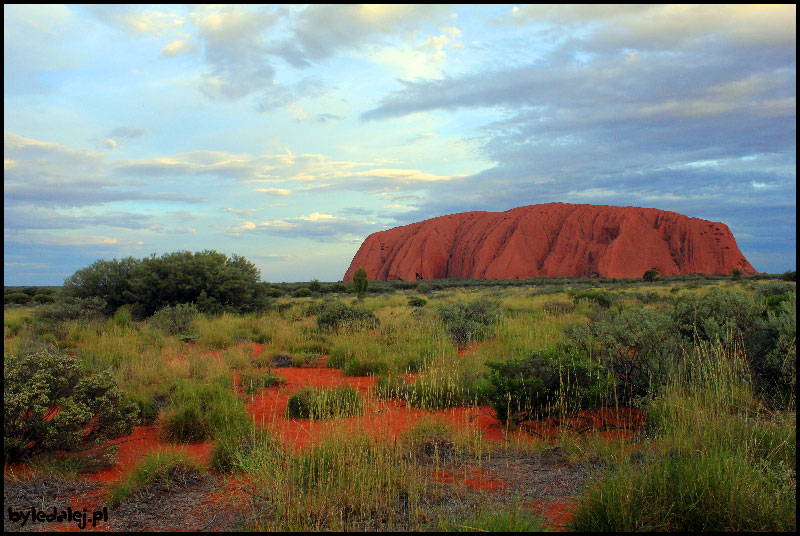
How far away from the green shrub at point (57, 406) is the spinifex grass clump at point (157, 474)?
90 cm

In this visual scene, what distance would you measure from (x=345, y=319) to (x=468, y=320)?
10.5ft

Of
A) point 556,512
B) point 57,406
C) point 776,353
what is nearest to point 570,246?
point 776,353

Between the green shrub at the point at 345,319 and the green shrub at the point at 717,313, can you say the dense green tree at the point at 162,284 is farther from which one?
the green shrub at the point at 717,313

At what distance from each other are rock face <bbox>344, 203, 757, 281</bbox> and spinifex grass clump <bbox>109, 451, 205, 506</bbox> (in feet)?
256

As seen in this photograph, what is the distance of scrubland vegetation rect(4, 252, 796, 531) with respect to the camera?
3037mm

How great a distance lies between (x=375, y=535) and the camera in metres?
2.91

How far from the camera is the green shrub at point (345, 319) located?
11.8 m

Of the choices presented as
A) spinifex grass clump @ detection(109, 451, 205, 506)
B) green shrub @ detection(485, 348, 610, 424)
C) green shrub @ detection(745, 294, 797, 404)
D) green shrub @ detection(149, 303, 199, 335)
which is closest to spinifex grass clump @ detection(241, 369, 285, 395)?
spinifex grass clump @ detection(109, 451, 205, 506)

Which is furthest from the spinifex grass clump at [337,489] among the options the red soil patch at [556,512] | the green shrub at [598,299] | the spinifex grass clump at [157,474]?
the green shrub at [598,299]

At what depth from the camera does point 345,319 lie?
1257cm

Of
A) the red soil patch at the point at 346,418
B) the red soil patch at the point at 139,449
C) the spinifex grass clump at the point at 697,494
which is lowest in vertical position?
the red soil patch at the point at 139,449

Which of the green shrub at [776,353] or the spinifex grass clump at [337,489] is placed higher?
the green shrub at [776,353]

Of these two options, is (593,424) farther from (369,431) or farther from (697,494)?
(369,431)

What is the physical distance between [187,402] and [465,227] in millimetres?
95926
